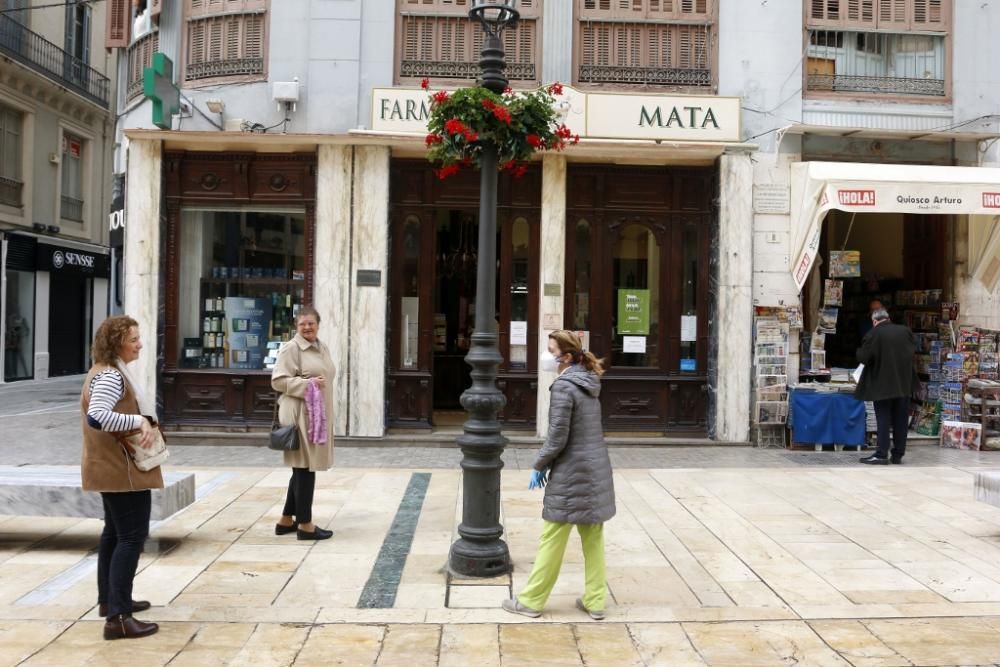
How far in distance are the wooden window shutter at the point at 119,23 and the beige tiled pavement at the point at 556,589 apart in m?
8.42

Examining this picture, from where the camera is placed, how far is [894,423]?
10.4 meters

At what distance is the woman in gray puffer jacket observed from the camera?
4.95 m

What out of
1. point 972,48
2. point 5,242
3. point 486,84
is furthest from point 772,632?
point 5,242

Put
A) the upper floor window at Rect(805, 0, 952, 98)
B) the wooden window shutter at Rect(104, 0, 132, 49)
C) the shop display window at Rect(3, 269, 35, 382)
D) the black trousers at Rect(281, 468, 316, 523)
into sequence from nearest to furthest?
1. the black trousers at Rect(281, 468, 316, 523)
2. the upper floor window at Rect(805, 0, 952, 98)
3. the wooden window shutter at Rect(104, 0, 132, 49)
4. the shop display window at Rect(3, 269, 35, 382)

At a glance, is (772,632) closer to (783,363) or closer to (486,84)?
(486,84)

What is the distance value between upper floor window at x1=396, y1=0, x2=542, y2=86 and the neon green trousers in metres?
8.14

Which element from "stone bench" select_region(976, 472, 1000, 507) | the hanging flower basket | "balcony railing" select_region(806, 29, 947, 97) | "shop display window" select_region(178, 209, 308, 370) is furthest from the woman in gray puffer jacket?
"balcony railing" select_region(806, 29, 947, 97)

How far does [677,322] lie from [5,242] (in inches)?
696

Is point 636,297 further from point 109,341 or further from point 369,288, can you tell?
point 109,341

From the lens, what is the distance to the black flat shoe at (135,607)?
4.96 m

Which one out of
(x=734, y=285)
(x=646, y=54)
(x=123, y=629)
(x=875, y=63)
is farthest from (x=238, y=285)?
(x=875, y=63)

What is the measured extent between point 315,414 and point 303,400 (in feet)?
0.46

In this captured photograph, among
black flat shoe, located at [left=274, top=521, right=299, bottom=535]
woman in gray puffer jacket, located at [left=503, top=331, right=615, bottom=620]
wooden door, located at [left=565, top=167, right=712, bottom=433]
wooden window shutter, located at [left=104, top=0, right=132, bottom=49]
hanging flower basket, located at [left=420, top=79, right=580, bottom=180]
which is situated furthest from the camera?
wooden window shutter, located at [left=104, top=0, right=132, bottom=49]

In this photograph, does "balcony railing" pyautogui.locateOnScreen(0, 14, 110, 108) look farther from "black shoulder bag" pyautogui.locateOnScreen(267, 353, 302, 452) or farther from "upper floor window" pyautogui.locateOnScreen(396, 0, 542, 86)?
"black shoulder bag" pyautogui.locateOnScreen(267, 353, 302, 452)
